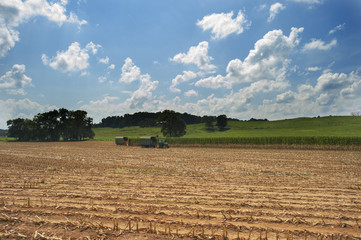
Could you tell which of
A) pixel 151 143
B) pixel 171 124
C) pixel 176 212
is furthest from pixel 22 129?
pixel 176 212

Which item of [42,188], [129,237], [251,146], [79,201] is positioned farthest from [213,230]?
[251,146]

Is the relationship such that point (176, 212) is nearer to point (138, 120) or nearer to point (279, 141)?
point (279, 141)

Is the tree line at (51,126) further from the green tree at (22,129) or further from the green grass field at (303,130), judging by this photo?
the green grass field at (303,130)

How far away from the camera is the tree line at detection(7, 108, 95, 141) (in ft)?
293

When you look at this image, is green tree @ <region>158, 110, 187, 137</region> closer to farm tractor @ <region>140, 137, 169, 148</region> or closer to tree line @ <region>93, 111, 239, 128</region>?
farm tractor @ <region>140, 137, 169, 148</region>

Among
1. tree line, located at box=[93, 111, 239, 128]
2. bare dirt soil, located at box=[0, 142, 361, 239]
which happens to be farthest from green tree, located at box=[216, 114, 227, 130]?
bare dirt soil, located at box=[0, 142, 361, 239]

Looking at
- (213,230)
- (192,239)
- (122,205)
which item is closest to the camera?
(192,239)

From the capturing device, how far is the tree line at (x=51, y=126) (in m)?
89.4

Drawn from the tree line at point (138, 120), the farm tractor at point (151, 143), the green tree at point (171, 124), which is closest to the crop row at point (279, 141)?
the farm tractor at point (151, 143)

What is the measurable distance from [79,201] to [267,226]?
626 centimetres

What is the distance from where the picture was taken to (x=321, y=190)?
31.1 feet

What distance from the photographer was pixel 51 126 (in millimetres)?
91375

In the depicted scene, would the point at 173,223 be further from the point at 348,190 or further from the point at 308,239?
the point at 348,190

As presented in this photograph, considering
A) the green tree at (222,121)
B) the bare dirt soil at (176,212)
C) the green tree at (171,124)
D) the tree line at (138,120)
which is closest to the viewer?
the bare dirt soil at (176,212)
